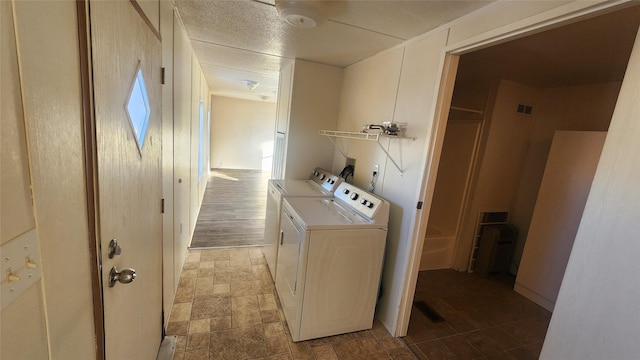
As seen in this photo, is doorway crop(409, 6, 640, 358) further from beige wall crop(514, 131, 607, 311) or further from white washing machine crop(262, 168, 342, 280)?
white washing machine crop(262, 168, 342, 280)

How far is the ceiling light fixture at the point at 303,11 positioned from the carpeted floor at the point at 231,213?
2.76 meters

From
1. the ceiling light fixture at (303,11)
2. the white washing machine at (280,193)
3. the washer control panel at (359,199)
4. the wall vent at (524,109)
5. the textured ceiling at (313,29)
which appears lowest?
the white washing machine at (280,193)

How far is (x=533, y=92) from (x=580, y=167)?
3.63 ft

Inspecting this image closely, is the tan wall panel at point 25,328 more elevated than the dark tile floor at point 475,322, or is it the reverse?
Result: the tan wall panel at point 25,328

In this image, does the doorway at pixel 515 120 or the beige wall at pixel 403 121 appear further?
the doorway at pixel 515 120

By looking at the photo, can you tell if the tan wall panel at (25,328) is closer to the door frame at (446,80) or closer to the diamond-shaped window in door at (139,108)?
the diamond-shaped window in door at (139,108)

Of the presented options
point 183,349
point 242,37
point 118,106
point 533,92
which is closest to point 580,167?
point 533,92

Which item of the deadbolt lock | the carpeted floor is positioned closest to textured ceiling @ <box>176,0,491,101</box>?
the deadbolt lock

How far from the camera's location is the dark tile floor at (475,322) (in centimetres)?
205

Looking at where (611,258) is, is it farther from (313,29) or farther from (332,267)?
(313,29)

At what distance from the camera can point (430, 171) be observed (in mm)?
1891

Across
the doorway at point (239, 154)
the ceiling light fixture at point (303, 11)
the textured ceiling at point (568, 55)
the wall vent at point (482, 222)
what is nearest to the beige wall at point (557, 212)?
the wall vent at point (482, 222)

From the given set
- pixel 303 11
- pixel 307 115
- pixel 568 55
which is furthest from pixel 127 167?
pixel 568 55

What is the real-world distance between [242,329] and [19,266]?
1811 millimetres
